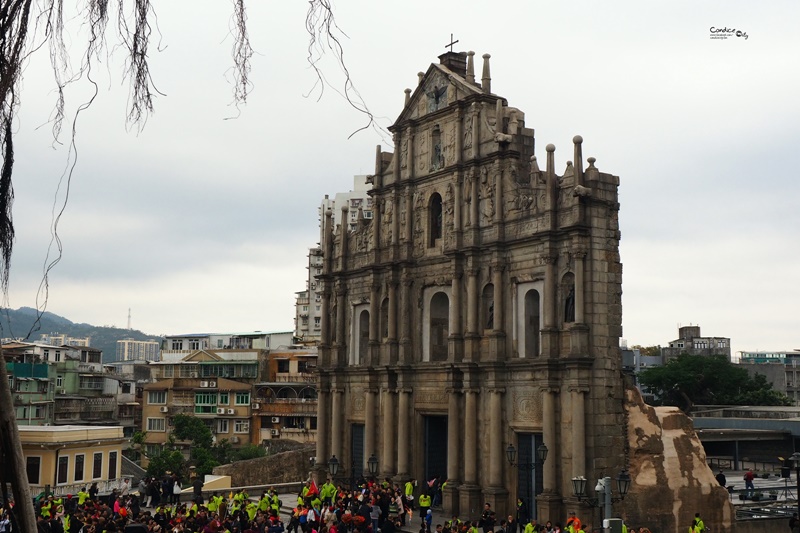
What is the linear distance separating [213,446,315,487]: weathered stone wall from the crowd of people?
9317mm

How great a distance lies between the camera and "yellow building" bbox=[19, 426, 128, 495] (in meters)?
44.4

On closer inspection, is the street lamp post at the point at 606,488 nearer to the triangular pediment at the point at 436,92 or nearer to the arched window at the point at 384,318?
the arched window at the point at 384,318

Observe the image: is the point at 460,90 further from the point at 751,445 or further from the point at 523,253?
the point at 751,445

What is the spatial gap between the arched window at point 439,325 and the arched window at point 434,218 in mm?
2367

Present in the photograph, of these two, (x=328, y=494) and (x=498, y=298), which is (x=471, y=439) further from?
(x=328, y=494)

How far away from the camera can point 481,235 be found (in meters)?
34.8

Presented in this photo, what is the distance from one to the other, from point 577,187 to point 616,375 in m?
6.37

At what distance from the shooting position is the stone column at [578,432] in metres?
28.9

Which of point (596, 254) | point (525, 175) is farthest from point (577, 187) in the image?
point (525, 175)

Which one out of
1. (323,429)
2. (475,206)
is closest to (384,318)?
(323,429)

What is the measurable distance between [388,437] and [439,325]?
17.2 ft

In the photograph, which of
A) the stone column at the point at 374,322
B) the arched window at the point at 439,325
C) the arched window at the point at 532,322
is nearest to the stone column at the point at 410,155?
the stone column at the point at 374,322

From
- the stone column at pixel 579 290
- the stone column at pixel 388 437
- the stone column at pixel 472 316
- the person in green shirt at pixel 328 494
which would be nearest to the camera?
the stone column at pixel 579 290

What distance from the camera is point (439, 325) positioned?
3772cm
